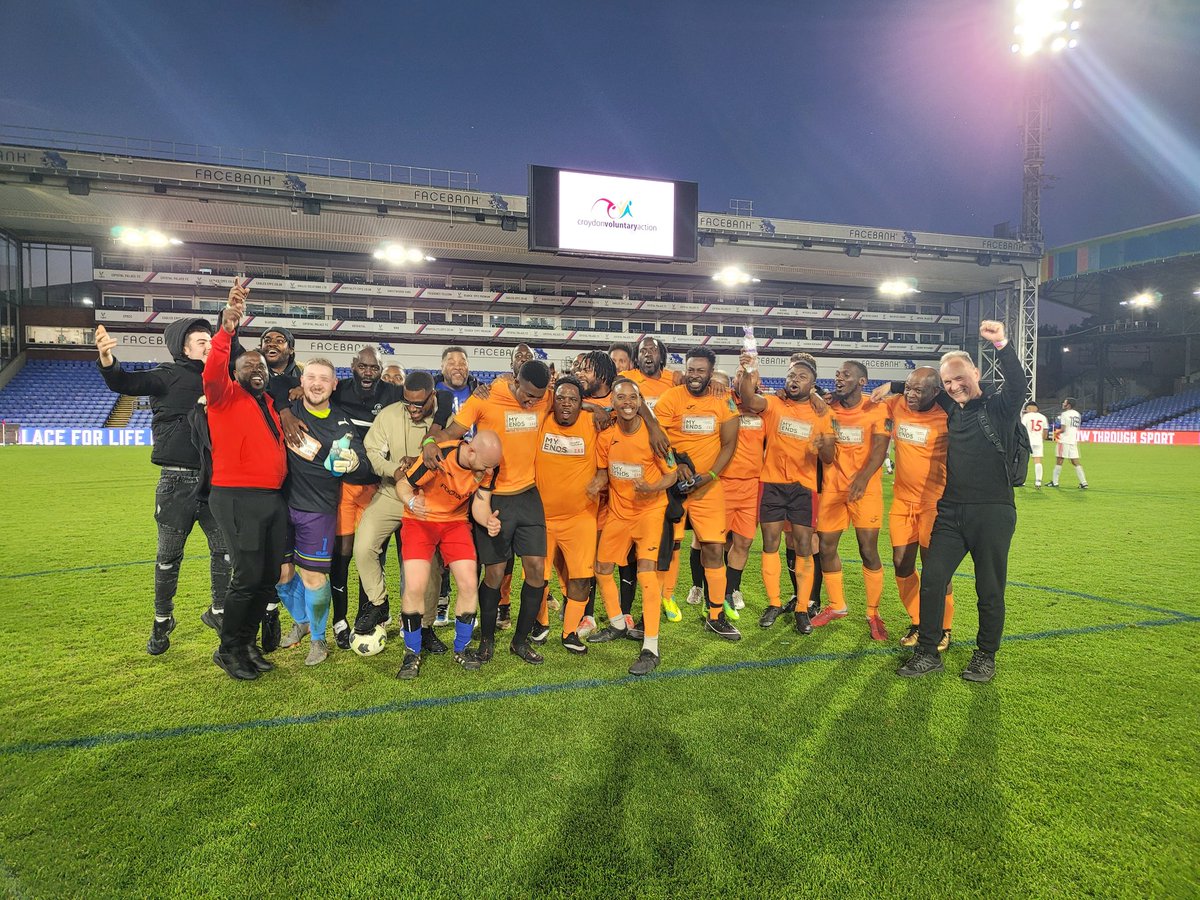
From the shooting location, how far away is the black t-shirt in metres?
4.49

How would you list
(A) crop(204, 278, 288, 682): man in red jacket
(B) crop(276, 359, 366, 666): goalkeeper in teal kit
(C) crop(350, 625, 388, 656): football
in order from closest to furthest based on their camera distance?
1. (A) crop(204, 278, 288, 682): man in red jacket
2. (B) crop(276, 359, 366, 666): goalkeeper in teal kit
3. (C) crop(350, 625, 388, 656): football

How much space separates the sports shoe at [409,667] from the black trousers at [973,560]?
11.7ft

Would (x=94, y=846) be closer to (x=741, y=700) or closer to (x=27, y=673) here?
(x=27, y=673)

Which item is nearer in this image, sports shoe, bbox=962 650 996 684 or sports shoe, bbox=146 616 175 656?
sports shoe, bbox=962 650 996 684

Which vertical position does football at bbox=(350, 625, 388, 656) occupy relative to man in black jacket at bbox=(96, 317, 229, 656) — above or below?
below

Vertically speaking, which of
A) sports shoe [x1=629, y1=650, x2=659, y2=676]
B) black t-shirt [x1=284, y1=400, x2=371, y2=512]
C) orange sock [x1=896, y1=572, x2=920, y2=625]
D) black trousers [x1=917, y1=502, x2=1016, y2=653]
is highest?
black t-shirt [x1=284, y1=400, x2=371, y2=512]

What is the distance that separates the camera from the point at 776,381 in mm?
43562

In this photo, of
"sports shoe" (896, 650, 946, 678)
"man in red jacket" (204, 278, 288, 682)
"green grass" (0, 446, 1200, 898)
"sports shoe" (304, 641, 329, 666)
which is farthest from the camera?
"sports shoe" (304, 641, 329, 666)

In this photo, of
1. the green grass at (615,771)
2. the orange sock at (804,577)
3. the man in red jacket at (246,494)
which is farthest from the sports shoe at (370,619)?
the orange sock at (804,577)

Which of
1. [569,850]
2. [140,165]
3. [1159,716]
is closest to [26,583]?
[569,850]

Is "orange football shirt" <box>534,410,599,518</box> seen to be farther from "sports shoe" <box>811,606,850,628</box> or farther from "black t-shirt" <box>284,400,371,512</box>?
"sports shoe" <box>811,606,850,628</box>

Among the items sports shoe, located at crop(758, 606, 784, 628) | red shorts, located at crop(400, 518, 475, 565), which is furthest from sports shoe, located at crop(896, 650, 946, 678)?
red shorts, located at crop(400, 518, 475, 565)

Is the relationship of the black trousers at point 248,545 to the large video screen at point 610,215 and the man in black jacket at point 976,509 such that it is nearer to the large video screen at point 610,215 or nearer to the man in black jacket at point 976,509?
the man in black jacket at point 976,509

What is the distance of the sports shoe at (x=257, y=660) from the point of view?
445 cm
